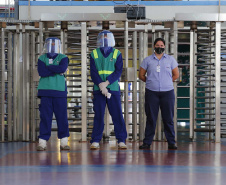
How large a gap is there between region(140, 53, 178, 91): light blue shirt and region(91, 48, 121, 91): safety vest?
58cm

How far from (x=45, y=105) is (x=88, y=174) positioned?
290cm

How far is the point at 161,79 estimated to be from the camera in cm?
858

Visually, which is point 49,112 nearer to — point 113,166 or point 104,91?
point 104,91

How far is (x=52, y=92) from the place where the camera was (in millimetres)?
Answer: 8211

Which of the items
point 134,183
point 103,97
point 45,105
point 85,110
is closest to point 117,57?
point 103,97

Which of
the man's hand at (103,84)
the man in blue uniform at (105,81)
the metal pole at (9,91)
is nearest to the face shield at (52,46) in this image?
the man in blue uniform at (105,81)

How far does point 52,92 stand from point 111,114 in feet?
3.19

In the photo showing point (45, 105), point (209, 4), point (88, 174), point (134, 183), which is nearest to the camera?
point (134, 183)

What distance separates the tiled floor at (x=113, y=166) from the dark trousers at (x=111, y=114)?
0.25 metres

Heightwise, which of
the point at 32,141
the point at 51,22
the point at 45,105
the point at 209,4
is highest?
the point at 209,4

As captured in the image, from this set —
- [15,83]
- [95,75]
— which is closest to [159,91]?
[95,75]

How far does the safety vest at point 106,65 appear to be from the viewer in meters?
8.34

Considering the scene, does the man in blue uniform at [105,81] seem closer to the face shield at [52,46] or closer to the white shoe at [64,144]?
the white shoe at [64,144]

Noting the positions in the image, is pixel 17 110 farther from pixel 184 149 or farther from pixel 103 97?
pixel 184 149
